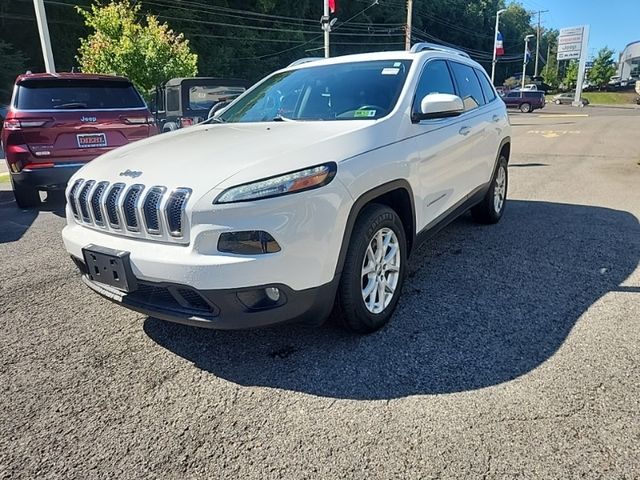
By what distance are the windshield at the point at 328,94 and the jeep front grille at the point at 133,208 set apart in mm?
1382

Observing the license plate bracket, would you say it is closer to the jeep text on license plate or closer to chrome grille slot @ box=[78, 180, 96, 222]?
chrome grille slot @ box=[78, 180, 96, 222]

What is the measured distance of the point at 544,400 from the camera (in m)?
2.41

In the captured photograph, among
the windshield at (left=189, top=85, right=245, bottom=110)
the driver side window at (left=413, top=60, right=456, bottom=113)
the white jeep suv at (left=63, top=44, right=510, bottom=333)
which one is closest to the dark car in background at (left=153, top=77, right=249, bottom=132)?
the windshield at (left=189, top=85, right=245, bottom=110)

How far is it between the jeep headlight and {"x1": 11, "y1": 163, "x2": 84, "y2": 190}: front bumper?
4.74m

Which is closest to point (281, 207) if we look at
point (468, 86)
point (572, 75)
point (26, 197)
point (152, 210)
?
point (152, 210)

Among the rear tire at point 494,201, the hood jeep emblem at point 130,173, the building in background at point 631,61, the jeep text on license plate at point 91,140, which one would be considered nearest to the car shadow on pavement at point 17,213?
the jeep text on license plate at point 91,140

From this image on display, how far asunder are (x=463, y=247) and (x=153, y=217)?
322 cm

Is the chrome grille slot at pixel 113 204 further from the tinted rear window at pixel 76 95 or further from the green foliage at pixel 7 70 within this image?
the green foliage at pixel 7 70

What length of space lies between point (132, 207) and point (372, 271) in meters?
1.45

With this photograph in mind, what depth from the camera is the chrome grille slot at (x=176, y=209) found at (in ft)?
7.88

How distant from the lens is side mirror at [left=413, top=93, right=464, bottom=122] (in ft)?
10.6

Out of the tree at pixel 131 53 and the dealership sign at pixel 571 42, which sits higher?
the dealership sign at pixel 571 42

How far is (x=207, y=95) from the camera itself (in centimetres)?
1060

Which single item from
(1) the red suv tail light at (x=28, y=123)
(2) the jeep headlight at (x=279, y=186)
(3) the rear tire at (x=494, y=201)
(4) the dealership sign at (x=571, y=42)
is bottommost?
(3) the rear tire at (x=494, y=201)
